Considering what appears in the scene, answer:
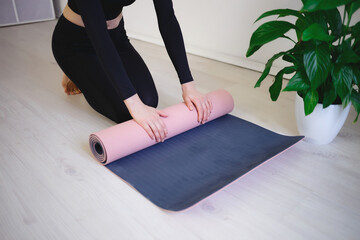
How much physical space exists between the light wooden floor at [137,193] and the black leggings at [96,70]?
16cm

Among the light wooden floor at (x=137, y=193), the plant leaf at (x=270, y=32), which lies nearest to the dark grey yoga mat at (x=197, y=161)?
the light wooden floor at (x=137, y=193)

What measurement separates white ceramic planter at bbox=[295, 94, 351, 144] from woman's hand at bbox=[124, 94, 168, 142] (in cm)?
65

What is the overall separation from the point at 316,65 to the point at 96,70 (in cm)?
101

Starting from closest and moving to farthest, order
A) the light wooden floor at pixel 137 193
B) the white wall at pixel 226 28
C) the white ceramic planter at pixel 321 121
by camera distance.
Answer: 1. the light wooden floor at pixel 137 193
2. the white ceramic planter at pixel 321 121
3. the white wall at pixel 226 28

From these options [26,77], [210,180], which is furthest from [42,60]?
[210,180]

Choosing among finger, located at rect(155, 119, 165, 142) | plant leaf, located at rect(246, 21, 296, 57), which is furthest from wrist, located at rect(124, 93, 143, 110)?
plant leaf, located at rect(246, 21, 296, 57)

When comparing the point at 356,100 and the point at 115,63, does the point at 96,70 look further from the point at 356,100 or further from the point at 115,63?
the point at 356,100

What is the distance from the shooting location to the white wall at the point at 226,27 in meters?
2.25

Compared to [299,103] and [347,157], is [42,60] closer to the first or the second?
[299,103]

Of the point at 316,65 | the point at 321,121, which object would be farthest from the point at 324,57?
the point at 321,121

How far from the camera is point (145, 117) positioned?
49.7 inches

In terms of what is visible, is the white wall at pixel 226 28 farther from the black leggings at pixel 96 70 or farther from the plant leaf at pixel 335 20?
the black leggings at pixel 96 70

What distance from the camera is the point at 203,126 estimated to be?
155 cm

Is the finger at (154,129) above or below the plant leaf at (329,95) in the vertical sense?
below
